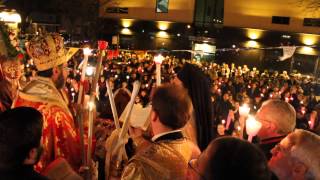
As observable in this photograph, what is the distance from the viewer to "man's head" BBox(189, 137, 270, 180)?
1830 mm

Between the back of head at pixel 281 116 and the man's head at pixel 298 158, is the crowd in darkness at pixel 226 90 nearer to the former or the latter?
the back of head at pixel 281 116

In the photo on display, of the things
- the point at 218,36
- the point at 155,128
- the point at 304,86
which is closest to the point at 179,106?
the point at 155,128

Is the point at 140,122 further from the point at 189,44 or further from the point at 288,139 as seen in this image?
the point at 189,44

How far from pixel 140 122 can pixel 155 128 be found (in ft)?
5.70

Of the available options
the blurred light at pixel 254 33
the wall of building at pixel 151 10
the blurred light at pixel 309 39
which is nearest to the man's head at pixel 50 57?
the blurred light at pixel 309 39

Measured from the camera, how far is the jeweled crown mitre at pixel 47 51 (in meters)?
3.85

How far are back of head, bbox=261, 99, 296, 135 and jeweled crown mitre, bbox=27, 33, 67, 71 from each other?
1.96 meters

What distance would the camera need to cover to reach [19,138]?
2316mm

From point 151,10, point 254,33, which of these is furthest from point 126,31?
point 254,33

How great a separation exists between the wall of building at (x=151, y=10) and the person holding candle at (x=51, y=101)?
91.9 feet

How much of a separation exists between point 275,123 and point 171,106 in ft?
4.44

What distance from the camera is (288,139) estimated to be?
2916 millimetres

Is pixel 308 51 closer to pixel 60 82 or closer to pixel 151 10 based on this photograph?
pixel 151 10

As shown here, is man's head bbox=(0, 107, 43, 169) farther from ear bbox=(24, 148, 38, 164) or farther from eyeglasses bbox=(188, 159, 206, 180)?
eyeglasses bbox=(188, 159, 206, 180)
